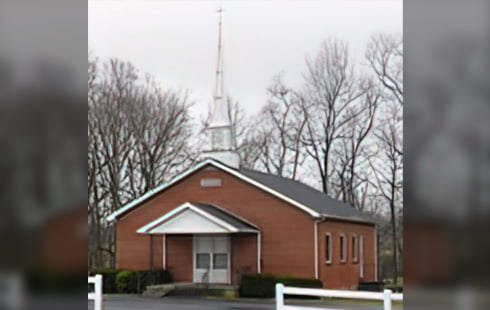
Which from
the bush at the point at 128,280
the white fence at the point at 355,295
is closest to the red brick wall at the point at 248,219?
the bush at the point at 128,280

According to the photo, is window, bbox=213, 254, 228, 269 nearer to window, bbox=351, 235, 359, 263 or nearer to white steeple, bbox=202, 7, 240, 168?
white steeple, bbox=202, 7, 240, 168

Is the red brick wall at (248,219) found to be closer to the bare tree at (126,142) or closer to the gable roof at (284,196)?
the gable roof at (284,196)

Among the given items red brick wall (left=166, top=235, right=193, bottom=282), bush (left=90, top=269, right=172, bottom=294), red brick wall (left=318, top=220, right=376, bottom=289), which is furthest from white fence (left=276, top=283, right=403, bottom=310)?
red brick wall (left=166, top=235, right=193, bottom=282)

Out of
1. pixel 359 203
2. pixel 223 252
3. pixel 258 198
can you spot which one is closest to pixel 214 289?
pixel 223 252

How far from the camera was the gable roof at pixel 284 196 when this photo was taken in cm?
2172

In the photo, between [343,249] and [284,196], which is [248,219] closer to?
[284,196]

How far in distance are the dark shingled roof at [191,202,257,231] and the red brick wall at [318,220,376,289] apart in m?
2.28

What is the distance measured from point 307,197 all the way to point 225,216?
145 inches
